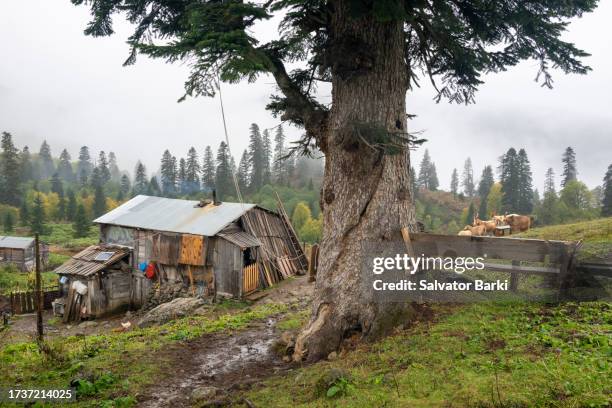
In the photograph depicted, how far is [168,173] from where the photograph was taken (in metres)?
101

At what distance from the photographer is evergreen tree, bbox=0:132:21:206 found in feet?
261

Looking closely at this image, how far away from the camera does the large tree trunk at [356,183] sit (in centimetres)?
711

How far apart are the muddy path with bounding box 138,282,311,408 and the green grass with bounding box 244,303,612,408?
0.78 metres

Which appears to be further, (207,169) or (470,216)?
(207,169)

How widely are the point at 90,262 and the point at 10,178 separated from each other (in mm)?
78099

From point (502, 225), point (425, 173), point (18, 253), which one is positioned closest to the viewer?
point (502, 225)

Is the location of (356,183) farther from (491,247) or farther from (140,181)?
(140,181)

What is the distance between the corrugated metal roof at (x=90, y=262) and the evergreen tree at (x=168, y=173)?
3047 inches

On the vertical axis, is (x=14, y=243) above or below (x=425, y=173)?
below

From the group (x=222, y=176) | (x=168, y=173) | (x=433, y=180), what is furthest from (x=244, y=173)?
(x=433, y=180)

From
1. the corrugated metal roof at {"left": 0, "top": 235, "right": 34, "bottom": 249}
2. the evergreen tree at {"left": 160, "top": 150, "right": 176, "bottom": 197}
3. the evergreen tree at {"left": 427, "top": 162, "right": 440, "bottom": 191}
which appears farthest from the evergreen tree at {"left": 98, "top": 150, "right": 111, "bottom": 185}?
the evergreen tree at {"left": 427, "top": 162, "right": 440, "bottom": 191}

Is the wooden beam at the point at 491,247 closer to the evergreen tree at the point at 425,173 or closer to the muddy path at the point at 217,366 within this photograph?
the muddy path at the point at 217,366

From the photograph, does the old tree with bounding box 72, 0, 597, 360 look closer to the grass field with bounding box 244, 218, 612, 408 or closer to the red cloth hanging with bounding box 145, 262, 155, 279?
the grass field with bounding box 244, 218, 612, 408

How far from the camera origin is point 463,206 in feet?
359
